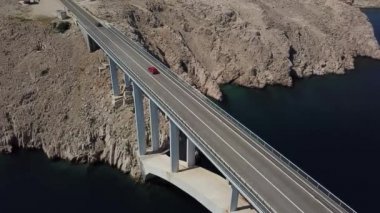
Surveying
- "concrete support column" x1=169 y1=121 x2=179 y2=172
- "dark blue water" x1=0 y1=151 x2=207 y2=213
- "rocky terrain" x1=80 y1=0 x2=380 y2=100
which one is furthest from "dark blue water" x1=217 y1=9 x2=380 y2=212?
"dark blue water" x1=0 y1=151 x2=207 y2=213

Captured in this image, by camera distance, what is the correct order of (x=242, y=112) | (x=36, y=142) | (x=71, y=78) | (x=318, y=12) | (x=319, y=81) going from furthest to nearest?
(x=318, y=12), (x=319, y=81), (x=242, y=112), (x=71, y=78), (x=36, y=142)

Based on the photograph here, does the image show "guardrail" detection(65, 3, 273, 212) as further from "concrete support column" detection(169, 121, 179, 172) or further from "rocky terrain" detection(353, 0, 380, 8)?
"rocky terrain" detection(353, 0, 380, 8)

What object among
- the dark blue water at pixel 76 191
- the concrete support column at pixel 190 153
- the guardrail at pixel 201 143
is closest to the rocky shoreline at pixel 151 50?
the dark blue water at pixel 76 191

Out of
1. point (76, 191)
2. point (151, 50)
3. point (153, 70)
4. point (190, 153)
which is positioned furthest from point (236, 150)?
point (151, 50)

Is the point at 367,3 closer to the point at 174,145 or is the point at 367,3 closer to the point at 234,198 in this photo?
the point at 174,145

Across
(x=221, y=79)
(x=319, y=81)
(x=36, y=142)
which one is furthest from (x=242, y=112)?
(x=36, y=142)

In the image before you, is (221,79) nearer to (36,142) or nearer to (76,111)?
(76,111)
